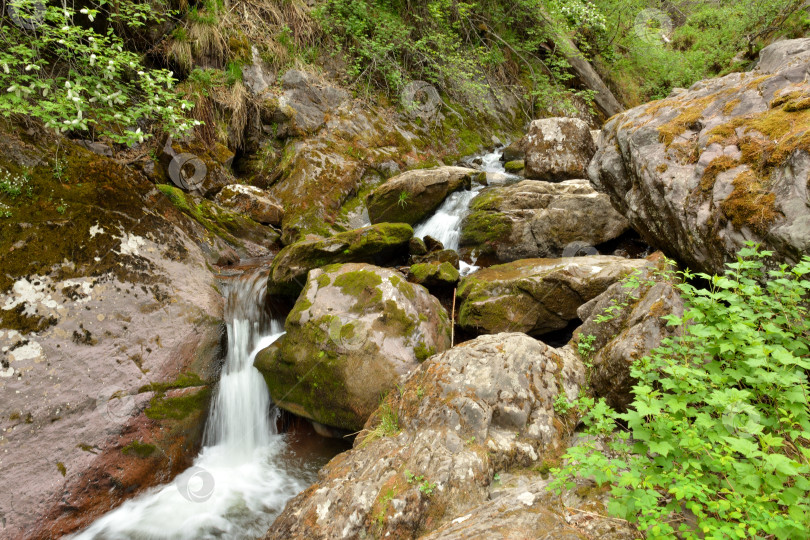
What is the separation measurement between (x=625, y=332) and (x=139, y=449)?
4869mm

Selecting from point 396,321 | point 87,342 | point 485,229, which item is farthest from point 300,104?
point 87,342

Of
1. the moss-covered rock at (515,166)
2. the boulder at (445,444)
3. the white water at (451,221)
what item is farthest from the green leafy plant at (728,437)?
the moss-covered rock at (515,166)

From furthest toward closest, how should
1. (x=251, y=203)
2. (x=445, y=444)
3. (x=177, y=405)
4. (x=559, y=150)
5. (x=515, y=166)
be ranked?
(x=515, y=166) < (x=559, y=150) < (x=251, y=203) < (x=177, y=405) < (x=445, y=444)

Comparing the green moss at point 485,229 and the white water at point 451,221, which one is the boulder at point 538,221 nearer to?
the green moss at point 485,229

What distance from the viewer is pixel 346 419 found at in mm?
4336

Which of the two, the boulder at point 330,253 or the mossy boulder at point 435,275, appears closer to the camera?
the boulder at point 330,253

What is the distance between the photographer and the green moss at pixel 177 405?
4133 mm

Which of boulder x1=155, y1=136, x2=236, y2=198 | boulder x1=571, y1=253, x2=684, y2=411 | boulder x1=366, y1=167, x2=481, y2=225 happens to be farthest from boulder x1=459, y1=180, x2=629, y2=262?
boulder x1=155, y1=136, x2=236, y2=198

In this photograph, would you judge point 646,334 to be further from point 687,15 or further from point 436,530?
point 687,15

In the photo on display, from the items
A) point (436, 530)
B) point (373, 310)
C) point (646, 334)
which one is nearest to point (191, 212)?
point (373, 310)

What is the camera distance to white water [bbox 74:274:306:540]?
12.1ft

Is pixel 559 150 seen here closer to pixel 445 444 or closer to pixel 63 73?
pixel 445 444

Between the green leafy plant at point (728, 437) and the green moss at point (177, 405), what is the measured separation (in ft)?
13.6

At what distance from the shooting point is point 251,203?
28.3 ft
